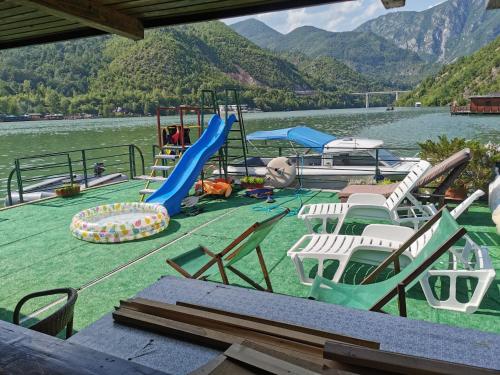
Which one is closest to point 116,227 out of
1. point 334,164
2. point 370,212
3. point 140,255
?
point 140,255

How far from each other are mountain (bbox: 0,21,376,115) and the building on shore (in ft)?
114

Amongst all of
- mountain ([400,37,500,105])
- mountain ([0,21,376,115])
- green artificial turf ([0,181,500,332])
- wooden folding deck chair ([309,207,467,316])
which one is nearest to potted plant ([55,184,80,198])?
green artificial turf ([0,181,500,332])

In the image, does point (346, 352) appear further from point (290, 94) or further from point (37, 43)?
point (290, 94)

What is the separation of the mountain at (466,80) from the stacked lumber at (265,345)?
87229 millimetres

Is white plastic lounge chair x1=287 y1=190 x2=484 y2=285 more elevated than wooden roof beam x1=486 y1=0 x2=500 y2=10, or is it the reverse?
wooden roof beam x1=486 y1=0 x2=500 y2=10

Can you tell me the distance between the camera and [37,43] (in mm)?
3883

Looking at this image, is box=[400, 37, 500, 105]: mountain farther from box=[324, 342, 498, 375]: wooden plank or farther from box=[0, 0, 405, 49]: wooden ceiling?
box=[324, 342, 498, 375]: wooden plank

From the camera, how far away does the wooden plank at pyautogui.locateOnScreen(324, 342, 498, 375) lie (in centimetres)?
138

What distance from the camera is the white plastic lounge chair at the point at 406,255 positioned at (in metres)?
3.28

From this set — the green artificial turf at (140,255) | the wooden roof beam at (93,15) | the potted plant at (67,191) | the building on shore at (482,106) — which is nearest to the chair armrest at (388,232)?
the green artificial turf at (140,255)

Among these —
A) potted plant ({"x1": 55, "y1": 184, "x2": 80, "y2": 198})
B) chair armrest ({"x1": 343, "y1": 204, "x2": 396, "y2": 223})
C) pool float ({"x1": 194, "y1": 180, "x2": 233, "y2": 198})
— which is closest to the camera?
chair armrest ({"x1": 343, "y1": 204, "x2": 396, "y2": 223})

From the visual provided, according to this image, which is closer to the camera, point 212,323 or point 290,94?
point 212,323

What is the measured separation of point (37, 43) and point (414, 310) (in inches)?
170

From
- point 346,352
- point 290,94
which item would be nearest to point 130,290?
point 346,352
